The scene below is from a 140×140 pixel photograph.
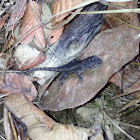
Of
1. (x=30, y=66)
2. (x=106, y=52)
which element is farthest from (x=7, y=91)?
(x=106, y=52)

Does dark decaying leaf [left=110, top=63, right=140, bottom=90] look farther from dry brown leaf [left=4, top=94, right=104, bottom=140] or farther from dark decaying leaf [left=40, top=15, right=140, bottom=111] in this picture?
dry brown leaf [left=4, top=94, right=104, bottom=140]

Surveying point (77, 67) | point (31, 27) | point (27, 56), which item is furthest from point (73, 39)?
point (27, 56)

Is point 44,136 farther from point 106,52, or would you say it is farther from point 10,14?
point 10,14

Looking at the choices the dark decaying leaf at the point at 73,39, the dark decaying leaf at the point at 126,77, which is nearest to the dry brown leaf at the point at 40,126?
the dark decaying leaf at the point at 73,39

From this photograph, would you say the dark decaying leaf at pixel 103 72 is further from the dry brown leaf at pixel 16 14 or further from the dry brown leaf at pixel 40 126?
the dry brown leaf at pixel 16 14

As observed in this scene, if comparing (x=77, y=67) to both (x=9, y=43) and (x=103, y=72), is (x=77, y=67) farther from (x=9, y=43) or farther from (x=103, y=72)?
(x=9, y=43)

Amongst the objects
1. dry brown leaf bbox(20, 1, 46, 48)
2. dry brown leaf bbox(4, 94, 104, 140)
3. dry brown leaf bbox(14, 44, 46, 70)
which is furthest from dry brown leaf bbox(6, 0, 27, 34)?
dry brown leaf bbox(4, 94, 104, 140)
